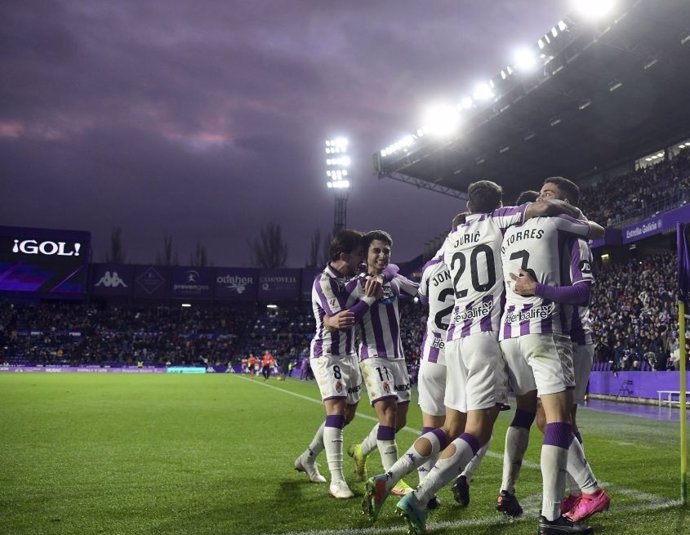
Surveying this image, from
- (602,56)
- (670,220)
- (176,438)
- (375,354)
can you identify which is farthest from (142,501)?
(602,56)

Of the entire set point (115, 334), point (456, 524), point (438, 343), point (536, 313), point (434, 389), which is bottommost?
point (456, 524)

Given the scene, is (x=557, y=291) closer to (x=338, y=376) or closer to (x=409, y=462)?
(x=409, y=462)

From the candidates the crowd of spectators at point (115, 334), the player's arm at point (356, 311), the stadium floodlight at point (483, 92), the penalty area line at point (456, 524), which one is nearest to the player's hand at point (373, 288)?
the player's arm at point (356, 311)

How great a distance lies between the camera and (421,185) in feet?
149

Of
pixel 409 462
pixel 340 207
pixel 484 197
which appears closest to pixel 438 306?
pixel 484 197

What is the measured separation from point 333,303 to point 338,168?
39.7 m

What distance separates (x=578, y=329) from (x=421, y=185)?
135 ft

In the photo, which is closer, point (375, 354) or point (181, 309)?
point (375, 354)

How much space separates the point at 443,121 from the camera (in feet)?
122

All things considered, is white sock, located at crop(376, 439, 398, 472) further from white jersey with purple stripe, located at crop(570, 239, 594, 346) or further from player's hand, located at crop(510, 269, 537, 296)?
player's hand, located at crop(510, 269, 537, 296)

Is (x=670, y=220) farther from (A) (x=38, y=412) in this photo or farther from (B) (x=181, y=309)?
(B) (x=181, y=309)

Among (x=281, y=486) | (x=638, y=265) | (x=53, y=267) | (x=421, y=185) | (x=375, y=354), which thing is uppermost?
(x=421, y=185)

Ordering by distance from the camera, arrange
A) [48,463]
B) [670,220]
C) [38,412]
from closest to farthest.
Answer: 1. [48,463]
2. [38,412]
3. [670,220]

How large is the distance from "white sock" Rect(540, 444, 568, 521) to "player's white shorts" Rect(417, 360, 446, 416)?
4.83 feet
